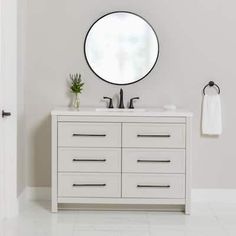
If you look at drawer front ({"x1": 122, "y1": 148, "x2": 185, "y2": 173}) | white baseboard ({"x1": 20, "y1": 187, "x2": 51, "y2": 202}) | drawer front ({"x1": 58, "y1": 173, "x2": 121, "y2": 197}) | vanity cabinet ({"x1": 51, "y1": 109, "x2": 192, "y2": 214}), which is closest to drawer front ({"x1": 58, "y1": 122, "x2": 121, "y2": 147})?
vanity cabinet ({"x1": 51, "y1": 109, "x2": 192, "y2": 214})

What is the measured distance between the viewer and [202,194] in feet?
16.2

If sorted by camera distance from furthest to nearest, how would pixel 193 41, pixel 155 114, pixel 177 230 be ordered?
pixel 193 41, pixel 155 114, pixel 177 230

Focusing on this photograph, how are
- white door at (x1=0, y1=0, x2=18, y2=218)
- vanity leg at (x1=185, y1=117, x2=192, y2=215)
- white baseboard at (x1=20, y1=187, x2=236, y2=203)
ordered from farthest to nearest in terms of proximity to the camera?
white baseboard at (x1=20, y1=187, x2=236, y2=203) → vanity leg at (x1=185, y1=117, x2=192, y2=215) → white door at (x1=0, y1=0, x2=18, y2=218)

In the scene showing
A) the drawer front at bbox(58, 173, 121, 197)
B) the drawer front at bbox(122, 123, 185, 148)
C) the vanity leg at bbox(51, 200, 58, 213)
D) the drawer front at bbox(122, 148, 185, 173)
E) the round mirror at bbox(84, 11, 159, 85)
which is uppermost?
the round mirror at bbox(84, 11, 159, 85)

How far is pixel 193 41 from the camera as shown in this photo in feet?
15.9

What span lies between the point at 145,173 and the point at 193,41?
4.10 feet

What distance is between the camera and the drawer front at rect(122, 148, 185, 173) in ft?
14.6

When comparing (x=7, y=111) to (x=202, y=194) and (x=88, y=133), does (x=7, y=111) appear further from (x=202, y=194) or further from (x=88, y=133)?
(x=202, y=194)

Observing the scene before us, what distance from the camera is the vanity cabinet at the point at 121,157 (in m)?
4.44

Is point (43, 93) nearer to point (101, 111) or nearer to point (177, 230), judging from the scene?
point (101, 111)

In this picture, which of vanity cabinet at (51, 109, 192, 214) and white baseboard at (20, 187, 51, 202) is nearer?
vanity cabinet at (51, 109, 192, 214)

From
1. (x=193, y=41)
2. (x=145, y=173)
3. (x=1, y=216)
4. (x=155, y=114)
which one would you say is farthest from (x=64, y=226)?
(x=193, y=41)

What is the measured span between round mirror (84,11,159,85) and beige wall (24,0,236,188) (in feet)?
0.20

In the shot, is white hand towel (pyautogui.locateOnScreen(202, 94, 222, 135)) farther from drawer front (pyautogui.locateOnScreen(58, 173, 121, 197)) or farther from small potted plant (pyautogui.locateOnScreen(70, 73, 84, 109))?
small potted plant (pyautogui.locateOnScreen(70, 73, 84, 109))
